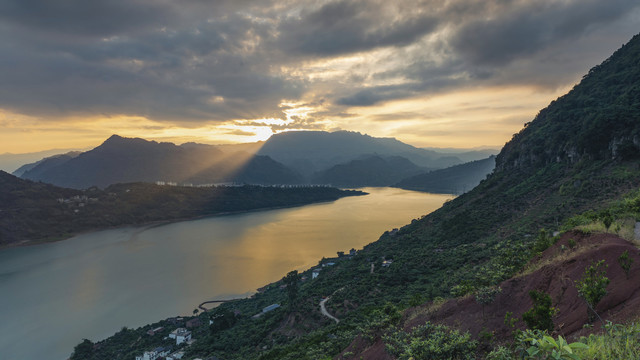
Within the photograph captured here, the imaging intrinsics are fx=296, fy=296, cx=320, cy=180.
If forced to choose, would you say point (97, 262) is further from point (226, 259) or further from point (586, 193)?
point (586, 193)

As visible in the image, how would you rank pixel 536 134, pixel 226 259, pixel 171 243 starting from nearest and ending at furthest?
pixel 536 134
pixel 226 259
pixel 171 243

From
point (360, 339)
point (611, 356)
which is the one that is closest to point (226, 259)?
point (360, 339)

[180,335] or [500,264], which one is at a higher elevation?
[500,264]

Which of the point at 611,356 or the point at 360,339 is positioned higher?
the point at 611,356

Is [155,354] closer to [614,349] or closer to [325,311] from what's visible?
[325,311]

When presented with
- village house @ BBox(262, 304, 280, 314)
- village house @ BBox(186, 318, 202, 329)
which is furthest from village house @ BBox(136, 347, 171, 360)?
village house @ BBox(262, 304, 280, 314)

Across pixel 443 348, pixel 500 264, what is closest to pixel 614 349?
pixel 443 348

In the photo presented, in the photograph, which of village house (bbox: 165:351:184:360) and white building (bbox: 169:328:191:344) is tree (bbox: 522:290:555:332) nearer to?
village house (bbox: 165:351:184:360)

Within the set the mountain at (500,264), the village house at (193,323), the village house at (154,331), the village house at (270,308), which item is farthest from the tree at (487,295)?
the village house at (154,331)
